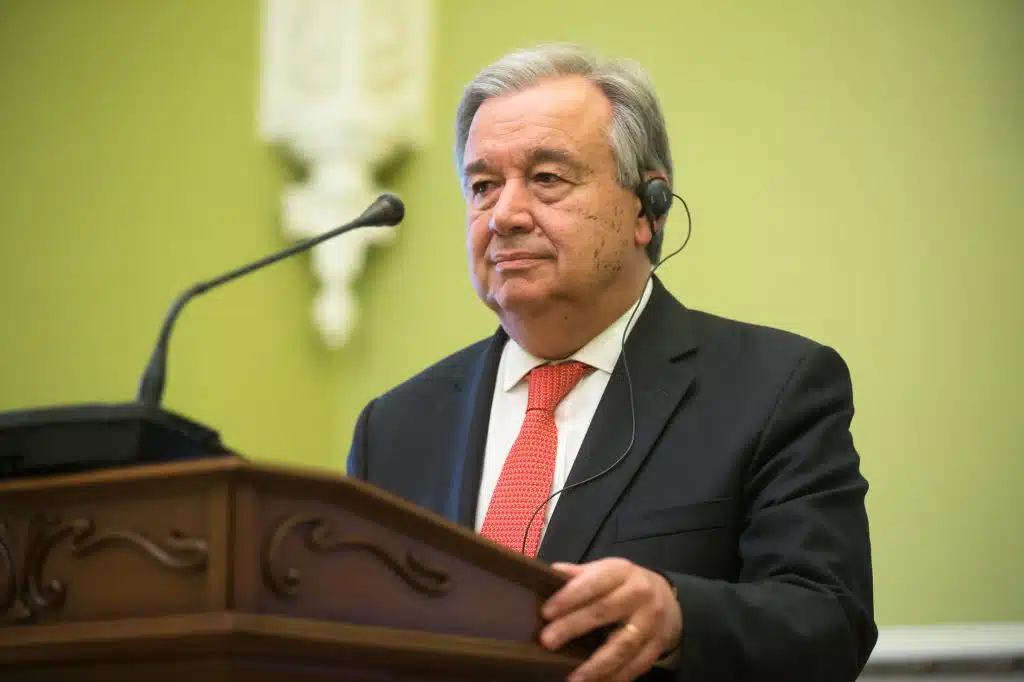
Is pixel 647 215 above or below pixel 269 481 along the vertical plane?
above

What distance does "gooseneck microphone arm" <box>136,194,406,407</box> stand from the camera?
176 cm

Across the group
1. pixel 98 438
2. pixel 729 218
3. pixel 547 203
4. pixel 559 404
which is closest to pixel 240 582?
pixel 98 438

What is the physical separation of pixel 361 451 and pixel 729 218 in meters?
1.72

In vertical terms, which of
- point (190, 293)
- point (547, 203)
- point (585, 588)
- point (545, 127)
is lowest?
point (585, 588)

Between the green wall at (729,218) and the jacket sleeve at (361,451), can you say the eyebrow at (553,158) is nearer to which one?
the jacket sleeve at (361,451)

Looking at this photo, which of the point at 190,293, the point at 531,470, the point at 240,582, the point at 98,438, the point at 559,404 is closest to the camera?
the point at 240,582

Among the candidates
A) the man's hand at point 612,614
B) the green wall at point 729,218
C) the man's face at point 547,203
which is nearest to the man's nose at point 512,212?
the man's face at point 547,203

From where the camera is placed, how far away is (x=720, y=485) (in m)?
2.35

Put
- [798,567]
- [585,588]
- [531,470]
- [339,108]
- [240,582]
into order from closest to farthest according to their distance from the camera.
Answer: [240,582]
[585,588]
[798,567]
[531,470]
[339,108]

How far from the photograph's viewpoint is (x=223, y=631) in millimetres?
1472

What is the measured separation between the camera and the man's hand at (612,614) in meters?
1.78

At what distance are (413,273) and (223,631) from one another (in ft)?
10.8

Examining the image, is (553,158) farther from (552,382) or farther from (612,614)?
(612,614)

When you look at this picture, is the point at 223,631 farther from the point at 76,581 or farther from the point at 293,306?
the point at 293,306
